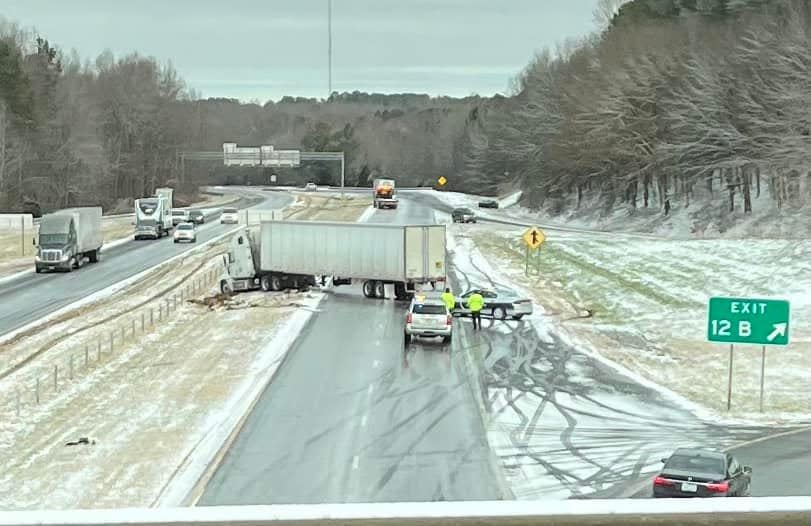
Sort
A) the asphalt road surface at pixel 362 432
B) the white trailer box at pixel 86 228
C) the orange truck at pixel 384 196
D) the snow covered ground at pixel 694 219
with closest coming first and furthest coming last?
the asphalt road surface at pixel 362 432 < the white trailer box at pixel 86 228 < the snow covered ground at pixel 694 219 < the orange truck at pixel 384 196

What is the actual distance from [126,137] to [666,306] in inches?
4454

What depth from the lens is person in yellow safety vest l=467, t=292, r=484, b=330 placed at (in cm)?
4628

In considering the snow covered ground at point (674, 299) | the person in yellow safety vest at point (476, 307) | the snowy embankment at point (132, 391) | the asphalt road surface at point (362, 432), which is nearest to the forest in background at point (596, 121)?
the snow covered ground at point (674, 299)

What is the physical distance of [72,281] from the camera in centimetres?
6291

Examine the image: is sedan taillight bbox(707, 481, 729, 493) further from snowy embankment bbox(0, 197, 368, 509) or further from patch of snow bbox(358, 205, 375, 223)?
patch of snow bbox(358, 205, 375, 223)

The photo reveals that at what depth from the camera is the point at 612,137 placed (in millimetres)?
102312

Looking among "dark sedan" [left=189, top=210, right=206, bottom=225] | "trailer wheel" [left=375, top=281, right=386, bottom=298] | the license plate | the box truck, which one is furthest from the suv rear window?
"dark sedan" [left=189, top=210, right=206, bottom=225]

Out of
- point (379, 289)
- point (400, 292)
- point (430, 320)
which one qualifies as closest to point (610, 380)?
point (430, 320)

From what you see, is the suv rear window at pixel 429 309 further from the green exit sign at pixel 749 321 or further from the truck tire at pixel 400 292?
the truck tire at pixel 400 292

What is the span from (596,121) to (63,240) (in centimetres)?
5527

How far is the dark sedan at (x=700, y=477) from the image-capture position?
18.8 m

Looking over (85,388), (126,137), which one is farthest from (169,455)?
(126,137)

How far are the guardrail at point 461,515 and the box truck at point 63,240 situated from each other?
6332cm

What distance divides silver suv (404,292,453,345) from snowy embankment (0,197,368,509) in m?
4.83
